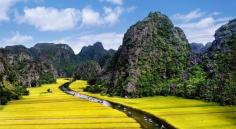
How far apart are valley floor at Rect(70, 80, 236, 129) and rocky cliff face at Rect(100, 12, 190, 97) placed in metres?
20.3

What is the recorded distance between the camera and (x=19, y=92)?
156 metres

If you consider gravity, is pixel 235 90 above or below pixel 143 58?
below

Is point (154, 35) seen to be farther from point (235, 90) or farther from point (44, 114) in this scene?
point (44, 114)

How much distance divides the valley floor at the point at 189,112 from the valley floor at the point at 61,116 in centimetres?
901

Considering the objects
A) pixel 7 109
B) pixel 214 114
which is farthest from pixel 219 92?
pixel 7 109

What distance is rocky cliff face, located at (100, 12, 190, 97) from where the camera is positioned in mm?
153375

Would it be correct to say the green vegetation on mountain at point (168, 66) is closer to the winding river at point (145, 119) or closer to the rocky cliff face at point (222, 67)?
the rocky cliff face at point (222, 67)

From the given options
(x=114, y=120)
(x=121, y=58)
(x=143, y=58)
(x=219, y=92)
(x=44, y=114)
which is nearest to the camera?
(x=114, y=120)

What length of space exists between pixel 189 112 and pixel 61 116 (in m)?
29.4

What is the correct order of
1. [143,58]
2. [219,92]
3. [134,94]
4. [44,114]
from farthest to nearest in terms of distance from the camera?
[143,58], [134,94], [219,92], [44,114]

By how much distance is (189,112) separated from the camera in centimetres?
Result: 9969

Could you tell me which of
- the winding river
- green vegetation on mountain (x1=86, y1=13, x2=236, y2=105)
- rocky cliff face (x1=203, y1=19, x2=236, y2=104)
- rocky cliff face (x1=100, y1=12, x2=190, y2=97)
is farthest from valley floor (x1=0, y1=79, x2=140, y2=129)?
rocky cliff face (x1=203, y1=19, x2=236, y2=104)

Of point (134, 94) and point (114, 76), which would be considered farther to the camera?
point (114, 76)

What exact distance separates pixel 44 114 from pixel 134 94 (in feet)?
157
